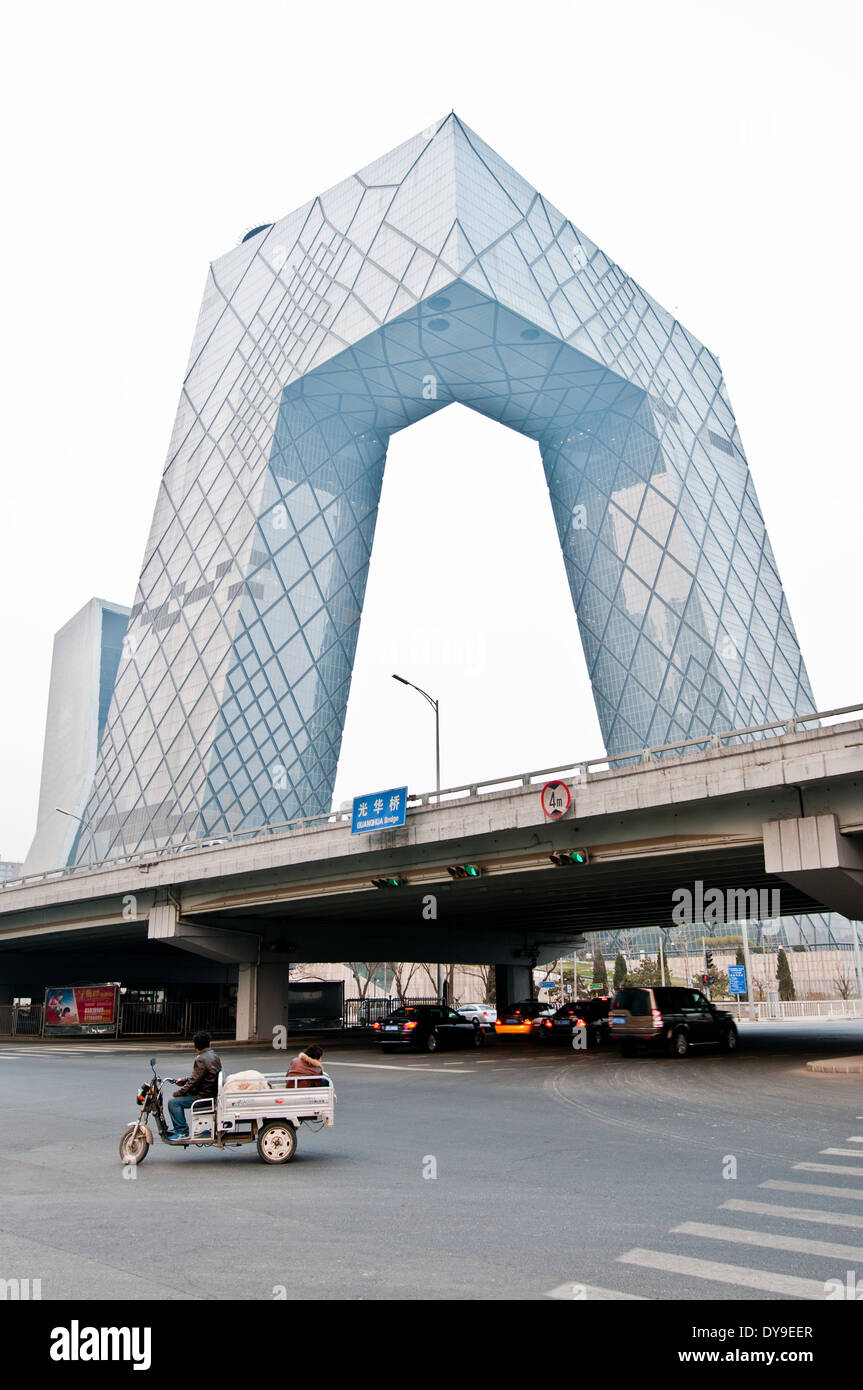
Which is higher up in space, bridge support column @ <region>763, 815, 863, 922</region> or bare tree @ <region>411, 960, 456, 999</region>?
bridge support column @ <region>763, 815, 863, 922</region>

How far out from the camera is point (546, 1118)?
1639 centimetres

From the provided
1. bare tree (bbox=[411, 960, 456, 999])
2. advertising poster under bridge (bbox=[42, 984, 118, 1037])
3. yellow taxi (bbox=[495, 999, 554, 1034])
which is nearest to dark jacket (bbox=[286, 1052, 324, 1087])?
yellow taxi (bbox=[495, 999, 554, 1034])

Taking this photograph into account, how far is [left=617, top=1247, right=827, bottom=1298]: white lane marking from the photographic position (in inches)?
259

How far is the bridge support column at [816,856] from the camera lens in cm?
2334

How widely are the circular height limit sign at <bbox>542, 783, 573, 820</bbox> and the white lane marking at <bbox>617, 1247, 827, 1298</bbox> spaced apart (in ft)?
66.3

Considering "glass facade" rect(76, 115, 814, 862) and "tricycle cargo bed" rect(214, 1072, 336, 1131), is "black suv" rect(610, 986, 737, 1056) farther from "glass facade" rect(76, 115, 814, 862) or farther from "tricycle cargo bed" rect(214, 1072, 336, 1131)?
"glass facade" rect(76, 115, 814, 862)

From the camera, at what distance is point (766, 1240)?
313 inches

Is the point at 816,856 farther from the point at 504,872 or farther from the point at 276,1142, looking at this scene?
the point at 276,1142

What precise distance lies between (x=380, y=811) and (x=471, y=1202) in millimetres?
22763

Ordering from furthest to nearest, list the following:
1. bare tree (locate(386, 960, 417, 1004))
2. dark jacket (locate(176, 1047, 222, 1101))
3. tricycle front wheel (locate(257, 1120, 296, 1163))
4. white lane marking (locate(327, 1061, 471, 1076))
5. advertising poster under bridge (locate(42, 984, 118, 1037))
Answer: bare tree (locate(386, 960, 417, 1004)) < advertising poster under bridge (locate(42, 984, 118, 1037)) < white lane marking (locate(327, 1061, 471, 1076)) < dark jacket (locate(176, 1047, 222, 1101)) < tricycle front wheel (locate(257, 1120, 296, 1163))

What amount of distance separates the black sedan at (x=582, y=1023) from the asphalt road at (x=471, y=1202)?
16525mm

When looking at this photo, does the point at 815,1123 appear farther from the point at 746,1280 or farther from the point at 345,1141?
the point at 746,1280

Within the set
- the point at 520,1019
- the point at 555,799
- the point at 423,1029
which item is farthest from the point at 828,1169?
the point at 520,1019

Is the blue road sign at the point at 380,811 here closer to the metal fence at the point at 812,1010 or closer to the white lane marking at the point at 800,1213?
the white lane marking at the point at 800,1213
